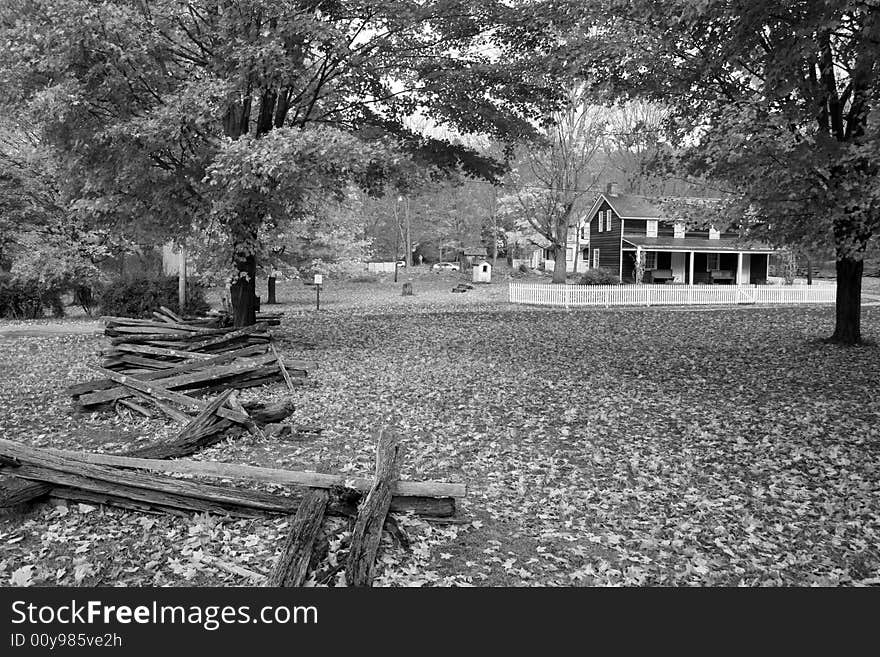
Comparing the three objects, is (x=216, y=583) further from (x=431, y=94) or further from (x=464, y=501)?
(x=431, y=94)

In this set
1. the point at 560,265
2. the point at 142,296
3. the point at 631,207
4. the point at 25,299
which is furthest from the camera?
the point at 631,207

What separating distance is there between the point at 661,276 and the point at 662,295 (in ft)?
47.6

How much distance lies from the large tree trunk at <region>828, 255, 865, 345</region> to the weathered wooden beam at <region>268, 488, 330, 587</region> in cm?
1476

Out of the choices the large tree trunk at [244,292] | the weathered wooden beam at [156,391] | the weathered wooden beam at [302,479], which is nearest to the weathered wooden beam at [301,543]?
the weathered wooden beam at [302,479]

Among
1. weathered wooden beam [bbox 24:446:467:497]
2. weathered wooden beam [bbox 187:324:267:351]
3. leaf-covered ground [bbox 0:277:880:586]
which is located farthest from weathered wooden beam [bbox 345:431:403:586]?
weathered wooden beam [bbox 187:324:267:351]

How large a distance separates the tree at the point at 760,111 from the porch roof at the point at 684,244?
2875cm

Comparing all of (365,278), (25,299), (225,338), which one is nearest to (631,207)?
(365,278)

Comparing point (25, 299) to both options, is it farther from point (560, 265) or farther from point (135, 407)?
point (560, 265)

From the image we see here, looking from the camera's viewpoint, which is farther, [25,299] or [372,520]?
[25,299]

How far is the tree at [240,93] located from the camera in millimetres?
11750

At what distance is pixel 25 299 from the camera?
24.7m

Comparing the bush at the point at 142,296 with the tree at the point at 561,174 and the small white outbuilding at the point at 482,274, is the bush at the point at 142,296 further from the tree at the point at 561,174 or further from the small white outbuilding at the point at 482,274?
the small white outbuilding at the point at 482,274

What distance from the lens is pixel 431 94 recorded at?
15.8 metres

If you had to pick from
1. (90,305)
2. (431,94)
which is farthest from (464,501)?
(90,305)
